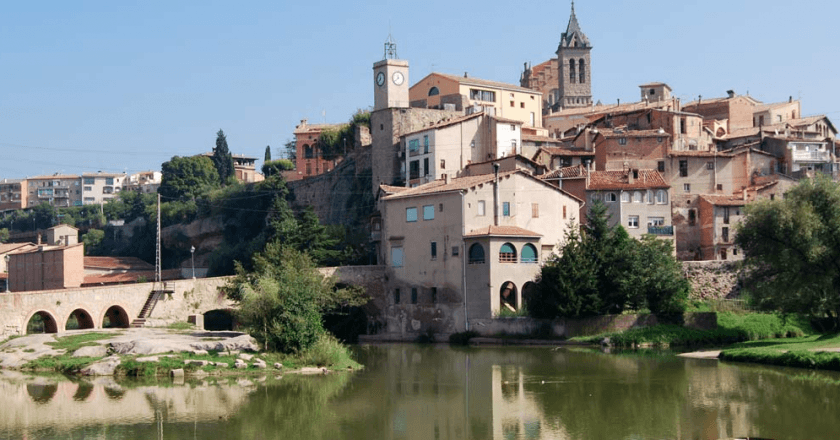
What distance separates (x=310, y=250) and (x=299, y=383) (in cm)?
2431

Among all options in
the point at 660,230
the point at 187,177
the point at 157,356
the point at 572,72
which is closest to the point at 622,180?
the point at 660,230

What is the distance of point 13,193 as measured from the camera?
15112cm

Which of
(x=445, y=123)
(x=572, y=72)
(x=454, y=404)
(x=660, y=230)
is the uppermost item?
(x=572, y=72)

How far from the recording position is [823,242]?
44219 mm

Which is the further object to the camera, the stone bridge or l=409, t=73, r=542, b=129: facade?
l=409, t=73, r=542, b=129: facade

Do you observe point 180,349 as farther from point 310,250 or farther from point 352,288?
point 310,250

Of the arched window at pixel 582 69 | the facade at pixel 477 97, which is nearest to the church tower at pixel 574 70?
the arched window at pixel 582 69

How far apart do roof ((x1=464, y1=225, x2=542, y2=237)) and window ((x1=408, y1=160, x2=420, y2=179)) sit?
14.1 m

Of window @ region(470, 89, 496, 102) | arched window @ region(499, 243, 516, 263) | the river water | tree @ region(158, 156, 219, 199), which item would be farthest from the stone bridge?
tree @ region(158, 156, 219, 199)

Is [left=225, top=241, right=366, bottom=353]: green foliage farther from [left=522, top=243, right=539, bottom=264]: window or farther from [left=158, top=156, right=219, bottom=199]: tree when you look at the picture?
[left=158, top=156, right=219, bottom=199]: tree

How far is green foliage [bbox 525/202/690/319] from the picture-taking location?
50844mm

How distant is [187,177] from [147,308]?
57.5m

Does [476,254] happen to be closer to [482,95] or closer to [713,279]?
[713,279]

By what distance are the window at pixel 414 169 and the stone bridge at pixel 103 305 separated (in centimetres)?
1825
